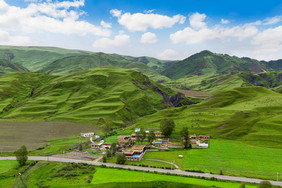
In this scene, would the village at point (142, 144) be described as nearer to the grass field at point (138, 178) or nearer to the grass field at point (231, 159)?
the grass field at point (231, 159)

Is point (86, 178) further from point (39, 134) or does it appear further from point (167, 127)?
point (39, 134)

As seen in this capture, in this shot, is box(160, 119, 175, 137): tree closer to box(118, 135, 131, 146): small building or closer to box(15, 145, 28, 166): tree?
box(118, 135, 131, 146): small building

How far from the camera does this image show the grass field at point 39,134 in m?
115

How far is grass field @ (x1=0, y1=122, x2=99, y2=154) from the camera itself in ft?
376

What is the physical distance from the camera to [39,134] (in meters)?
138

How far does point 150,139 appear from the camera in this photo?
11256 cm

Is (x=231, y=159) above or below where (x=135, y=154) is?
above

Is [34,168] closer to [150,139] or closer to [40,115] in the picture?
A: [150,139]

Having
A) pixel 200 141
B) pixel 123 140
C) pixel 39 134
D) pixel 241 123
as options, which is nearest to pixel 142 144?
pixel 123 140

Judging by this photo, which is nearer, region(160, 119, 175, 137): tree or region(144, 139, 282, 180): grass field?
region(144, 139, 282, 180): grass field

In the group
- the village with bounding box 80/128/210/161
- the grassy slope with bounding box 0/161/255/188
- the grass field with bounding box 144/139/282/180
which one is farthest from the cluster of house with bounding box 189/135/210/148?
the grassy slope with bounding box 0/161/255/188

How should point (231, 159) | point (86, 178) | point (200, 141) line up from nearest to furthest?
point (86, 178) → point (231, 159) → point (200, 141)

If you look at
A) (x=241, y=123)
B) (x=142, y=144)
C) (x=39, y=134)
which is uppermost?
(x=241, y=123)

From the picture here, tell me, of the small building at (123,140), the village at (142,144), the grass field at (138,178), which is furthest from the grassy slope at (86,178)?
the small building at (123,140)
